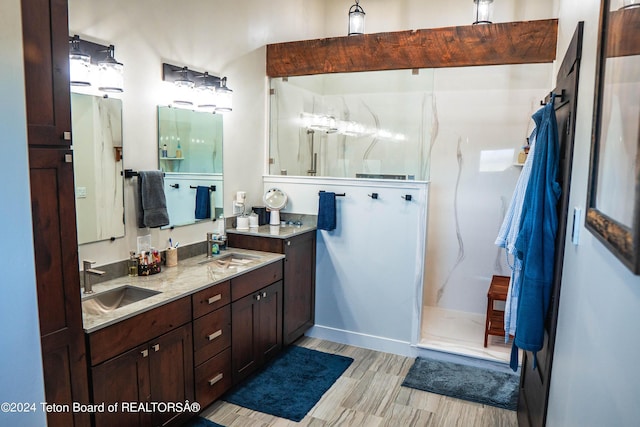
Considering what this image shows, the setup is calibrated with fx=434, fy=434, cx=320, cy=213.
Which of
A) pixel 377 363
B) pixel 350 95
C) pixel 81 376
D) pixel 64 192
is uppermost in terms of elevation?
pixel 350 95

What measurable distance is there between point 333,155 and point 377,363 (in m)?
1.88

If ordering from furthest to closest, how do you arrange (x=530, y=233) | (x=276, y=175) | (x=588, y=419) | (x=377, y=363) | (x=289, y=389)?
(x=276, y=175) < (x=377, y=363) < (x=289, y=389) < (x=530, y=233) < (x=588, y=419)

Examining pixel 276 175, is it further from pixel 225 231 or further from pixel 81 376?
pixel 81 376

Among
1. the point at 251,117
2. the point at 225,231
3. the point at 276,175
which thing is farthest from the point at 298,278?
the point at 251,117

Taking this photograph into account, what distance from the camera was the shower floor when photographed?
348 centimetres

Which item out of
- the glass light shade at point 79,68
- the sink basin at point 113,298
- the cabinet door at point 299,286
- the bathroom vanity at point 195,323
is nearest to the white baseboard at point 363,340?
the cabinet door at point 299,286

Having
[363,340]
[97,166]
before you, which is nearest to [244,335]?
[363,340]

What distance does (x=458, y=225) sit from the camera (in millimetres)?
4449

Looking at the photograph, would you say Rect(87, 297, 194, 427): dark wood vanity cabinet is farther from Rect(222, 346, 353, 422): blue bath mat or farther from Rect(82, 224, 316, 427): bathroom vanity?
Rect(222, 346, 353, 422): blue bath mat

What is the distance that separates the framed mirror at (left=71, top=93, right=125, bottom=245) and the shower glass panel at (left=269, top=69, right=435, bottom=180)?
1695 millimetres

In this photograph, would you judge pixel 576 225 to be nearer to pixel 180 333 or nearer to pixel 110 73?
pixel 180 333

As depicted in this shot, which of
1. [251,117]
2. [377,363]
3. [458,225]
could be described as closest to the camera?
[377,363]

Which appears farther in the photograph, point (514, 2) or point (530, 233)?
point (514, 2)

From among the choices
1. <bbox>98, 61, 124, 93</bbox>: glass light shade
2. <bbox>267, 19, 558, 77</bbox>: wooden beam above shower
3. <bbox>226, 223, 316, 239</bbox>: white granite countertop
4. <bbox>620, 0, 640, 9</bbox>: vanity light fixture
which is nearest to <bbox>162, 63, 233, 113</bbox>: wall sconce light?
<bbox>98, 61, 124, 93</bbox>: glass light shade
